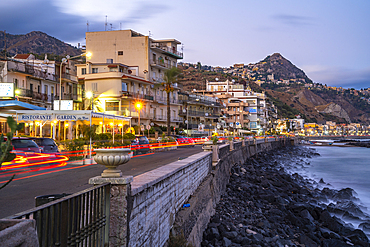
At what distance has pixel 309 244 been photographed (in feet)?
41.1

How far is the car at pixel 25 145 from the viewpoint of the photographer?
53.9 ft

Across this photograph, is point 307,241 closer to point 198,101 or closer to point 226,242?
point 226,242

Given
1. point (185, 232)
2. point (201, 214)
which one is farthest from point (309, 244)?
point (185, 232)

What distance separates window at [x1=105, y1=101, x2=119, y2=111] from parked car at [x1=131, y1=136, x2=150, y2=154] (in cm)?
2817

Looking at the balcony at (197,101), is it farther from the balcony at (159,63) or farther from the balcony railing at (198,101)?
the balcony at (159,63)

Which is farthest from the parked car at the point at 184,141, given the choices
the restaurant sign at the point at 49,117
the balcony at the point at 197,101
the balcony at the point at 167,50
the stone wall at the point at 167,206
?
the stone wall at the point at 167,206

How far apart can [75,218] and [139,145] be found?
26.0 meters

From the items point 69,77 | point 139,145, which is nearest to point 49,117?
point 139,145

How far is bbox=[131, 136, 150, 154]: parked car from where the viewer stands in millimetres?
27780

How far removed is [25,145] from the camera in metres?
16.8

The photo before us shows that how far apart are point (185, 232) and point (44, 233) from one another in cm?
609

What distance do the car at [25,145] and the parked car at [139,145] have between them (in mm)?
10461

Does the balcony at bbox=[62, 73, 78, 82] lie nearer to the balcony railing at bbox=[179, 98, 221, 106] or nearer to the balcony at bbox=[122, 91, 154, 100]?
the balcony at bbox=[122, 91, 154, 100]

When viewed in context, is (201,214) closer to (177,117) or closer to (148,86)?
(148,86)
